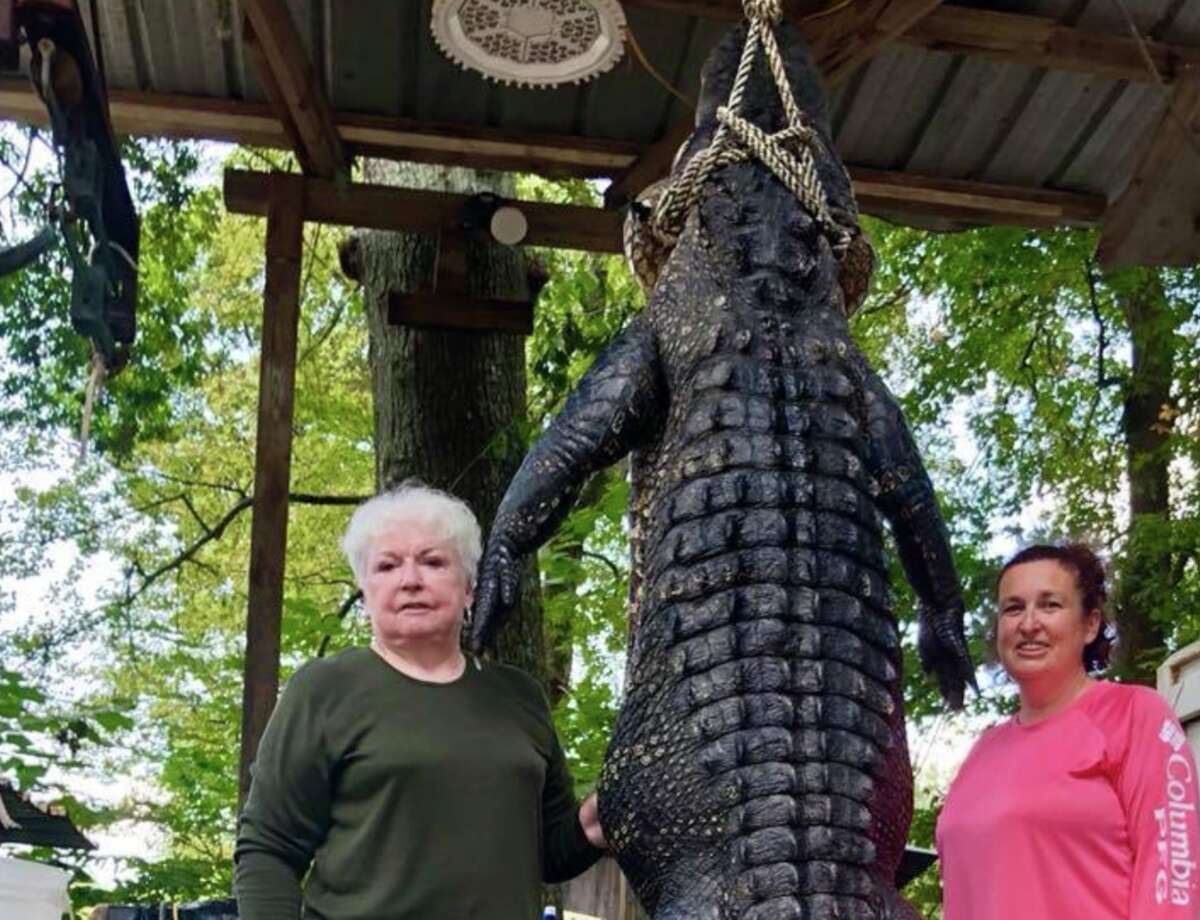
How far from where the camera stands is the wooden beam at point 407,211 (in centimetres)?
502

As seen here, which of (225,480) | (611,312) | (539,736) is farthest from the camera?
(225,480)

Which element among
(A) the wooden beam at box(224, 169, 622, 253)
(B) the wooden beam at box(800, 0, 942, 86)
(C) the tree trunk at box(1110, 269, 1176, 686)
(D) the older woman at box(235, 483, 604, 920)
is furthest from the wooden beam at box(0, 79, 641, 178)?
(C) the tree trunk at box(1110, 269, 1176, 686)

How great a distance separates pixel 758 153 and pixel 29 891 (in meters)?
1.70

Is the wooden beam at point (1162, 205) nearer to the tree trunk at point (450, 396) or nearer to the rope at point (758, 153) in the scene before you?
the tree trunk at point (450, 396)

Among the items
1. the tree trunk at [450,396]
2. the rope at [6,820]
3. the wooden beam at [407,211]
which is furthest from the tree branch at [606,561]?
the rope at [6,820]

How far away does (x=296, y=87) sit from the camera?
447 centimetres

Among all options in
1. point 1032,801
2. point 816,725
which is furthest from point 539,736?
point 1032,801

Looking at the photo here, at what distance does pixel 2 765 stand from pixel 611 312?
170 inches

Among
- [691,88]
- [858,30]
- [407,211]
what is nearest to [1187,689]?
[858,30]

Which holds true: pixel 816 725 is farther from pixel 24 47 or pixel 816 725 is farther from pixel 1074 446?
pixel 1074 446

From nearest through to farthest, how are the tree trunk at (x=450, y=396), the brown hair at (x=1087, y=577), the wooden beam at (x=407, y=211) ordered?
the brown hair at (x=1087, y=577) < the wooden beam at (x=407, y=211) < the tree trunk at (x=450, y=396)

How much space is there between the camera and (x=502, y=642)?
568 centimetres

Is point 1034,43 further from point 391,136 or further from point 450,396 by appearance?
point 450,396

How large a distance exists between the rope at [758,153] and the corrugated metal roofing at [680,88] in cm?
195
